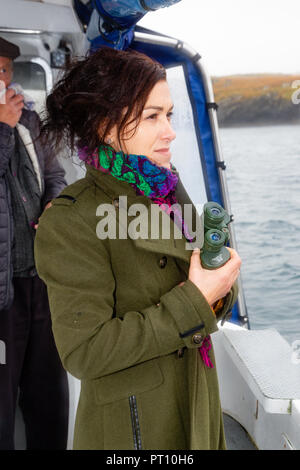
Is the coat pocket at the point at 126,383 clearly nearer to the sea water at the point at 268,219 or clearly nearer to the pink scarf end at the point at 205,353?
the pink scarf end at the point at 205,353

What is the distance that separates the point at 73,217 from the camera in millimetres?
1007

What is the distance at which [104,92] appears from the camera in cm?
105

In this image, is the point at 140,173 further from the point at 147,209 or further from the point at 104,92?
the point at 104,92

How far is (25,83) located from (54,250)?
66.4 inches

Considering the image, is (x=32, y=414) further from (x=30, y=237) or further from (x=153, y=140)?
(x=153, y=140)

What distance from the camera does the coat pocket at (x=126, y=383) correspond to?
1058mm

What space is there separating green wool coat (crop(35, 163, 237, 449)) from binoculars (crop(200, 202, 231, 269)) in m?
0.06

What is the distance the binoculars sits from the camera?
1.02 meters

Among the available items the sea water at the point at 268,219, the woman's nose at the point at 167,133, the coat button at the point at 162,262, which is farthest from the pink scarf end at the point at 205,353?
the sea water at the point at 268,219

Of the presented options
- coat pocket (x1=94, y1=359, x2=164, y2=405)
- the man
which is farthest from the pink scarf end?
the man

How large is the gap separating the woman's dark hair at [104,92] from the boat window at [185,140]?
1459mm

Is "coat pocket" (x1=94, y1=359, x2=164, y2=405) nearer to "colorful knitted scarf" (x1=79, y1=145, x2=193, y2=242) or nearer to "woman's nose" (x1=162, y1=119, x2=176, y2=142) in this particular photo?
"colorful knitted scarf" (x1=79, y1=145, x2=193, y2=242)

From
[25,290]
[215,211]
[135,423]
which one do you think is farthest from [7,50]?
[135,423]

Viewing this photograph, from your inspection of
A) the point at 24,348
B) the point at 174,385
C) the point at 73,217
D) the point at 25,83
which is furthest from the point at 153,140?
the point at 25,83
